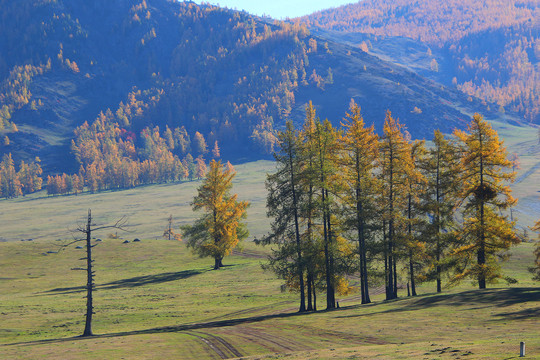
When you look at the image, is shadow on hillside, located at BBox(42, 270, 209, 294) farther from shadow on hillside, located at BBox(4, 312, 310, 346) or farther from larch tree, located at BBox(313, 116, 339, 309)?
larch tree, located at BBox(313, 116, 339, 309)

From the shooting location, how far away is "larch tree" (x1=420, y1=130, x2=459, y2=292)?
45.3m

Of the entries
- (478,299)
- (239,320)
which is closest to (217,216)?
(239,320)

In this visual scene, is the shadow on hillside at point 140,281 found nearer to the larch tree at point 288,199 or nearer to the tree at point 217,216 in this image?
the tree at point 217,216

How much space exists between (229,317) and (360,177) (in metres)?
16.8

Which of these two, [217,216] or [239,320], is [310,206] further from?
[217,216]

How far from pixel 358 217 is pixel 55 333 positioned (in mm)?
27110

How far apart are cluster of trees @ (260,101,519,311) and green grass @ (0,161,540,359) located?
3.23 meters

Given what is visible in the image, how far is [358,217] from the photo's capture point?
44.8 m

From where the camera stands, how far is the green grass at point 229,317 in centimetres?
2906

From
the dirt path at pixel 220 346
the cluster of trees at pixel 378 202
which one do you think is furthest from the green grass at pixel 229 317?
the cluster of trees at pixel 378 202

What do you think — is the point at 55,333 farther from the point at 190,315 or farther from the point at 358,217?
the point at 358,217

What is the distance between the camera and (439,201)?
159 ft

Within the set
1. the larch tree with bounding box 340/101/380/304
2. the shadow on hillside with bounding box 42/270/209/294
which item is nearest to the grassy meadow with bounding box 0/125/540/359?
the shadow on hillside with bounding box 42/270/209/294

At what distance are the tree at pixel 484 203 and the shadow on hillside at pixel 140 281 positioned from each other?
42.9 meters
